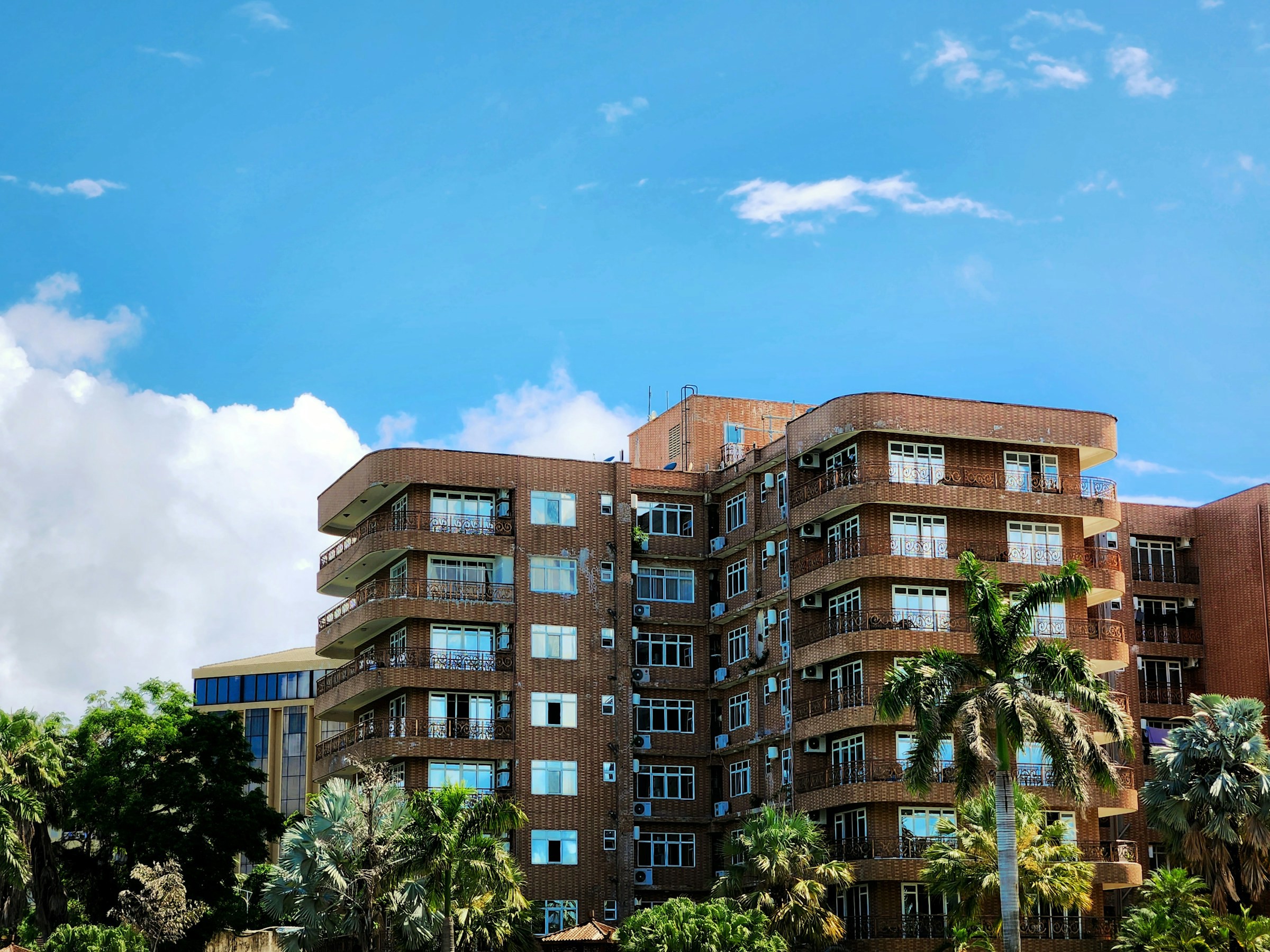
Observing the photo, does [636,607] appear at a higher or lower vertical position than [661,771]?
higher

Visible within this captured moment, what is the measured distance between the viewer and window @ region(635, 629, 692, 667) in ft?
240

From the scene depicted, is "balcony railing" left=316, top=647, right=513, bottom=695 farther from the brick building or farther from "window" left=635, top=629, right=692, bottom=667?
"window" left=635, top=629, right=692, bottom=667

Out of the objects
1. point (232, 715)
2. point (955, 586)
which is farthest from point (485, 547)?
point (955, 586)

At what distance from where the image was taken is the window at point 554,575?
70.9 m

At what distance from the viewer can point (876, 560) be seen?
63.6 metres

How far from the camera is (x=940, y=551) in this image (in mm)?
65312

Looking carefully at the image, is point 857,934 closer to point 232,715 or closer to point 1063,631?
point 1063,631

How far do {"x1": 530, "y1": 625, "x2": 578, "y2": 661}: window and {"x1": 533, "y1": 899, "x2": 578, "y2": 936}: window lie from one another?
30.0 ft

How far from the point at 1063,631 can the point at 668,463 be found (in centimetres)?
2113

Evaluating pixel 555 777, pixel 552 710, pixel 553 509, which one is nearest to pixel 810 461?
pixel 553 509

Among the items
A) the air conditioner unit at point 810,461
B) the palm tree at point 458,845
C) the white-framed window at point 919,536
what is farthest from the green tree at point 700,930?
the air conditioner unit at point 810,461

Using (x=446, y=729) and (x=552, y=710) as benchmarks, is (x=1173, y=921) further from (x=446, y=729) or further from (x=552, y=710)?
(x=446, y=729)

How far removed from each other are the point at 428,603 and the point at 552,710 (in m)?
6.24

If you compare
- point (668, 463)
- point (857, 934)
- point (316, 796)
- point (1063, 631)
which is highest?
point (668, 463)
